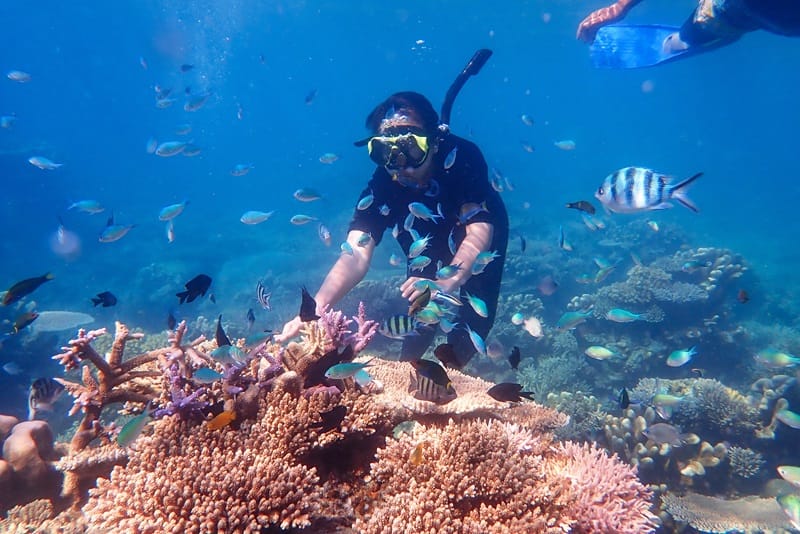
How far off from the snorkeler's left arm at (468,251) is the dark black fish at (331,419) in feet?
5.20

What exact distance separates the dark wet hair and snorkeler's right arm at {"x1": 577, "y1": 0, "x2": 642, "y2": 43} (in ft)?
7.33

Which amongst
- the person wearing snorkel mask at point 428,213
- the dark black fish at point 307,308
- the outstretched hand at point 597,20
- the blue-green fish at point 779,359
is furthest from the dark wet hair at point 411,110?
the blue-green fish at point 779,359

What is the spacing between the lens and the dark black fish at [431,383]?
3023mm

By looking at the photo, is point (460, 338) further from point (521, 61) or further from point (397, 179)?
point (521, 61)

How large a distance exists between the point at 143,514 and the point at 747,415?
872 centimetres

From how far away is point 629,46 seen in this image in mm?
5188

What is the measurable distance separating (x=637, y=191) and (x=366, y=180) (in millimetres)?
34519

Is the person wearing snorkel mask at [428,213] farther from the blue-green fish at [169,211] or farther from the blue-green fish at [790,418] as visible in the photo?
the blue-green fish at [790,418]

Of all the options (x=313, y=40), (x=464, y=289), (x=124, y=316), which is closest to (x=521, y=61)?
(x=313, y=40)

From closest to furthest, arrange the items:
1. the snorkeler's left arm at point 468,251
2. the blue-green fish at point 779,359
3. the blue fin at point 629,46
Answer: the snorkeler's left arm at point 468,251 → the blue fin at point 629,46 → the blue-green fish at point 779,359

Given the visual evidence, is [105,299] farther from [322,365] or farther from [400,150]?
[400,150]

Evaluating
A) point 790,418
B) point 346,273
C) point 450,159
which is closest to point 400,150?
point 450,159

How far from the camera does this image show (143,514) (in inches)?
89.6

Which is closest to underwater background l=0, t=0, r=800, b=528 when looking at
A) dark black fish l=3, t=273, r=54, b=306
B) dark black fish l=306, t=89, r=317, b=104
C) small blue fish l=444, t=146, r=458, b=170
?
dark black fish l=306, t=89, r=317, b=104
